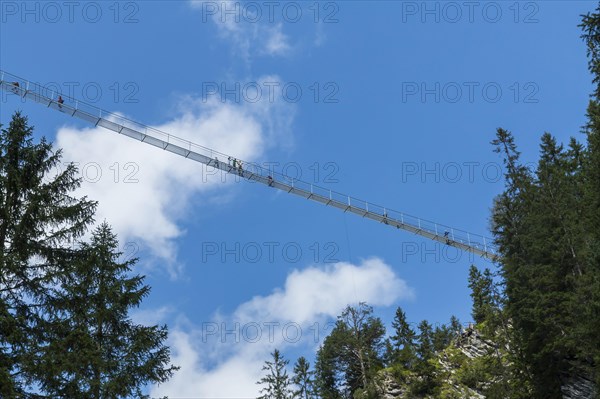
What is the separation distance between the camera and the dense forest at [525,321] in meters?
27.2

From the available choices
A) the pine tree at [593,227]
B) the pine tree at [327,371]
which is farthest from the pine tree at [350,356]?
the pine tree at [593,227]

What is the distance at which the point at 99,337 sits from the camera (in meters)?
21.3

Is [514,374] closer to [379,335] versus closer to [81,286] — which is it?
[379,335]

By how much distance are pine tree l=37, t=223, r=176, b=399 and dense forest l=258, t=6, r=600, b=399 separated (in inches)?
639

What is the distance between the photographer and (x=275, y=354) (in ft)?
172

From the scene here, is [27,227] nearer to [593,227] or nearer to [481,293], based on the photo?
[593,227]

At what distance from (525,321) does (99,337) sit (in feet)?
87.5

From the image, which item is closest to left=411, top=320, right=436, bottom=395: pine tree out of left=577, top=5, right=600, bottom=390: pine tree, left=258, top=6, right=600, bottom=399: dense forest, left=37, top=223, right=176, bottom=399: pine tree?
left=258, top=6, right=600, bottom=399: dense forest

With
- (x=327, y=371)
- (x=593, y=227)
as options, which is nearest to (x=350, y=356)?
(x=327, y=371)

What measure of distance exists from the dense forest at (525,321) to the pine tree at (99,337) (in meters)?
16.2

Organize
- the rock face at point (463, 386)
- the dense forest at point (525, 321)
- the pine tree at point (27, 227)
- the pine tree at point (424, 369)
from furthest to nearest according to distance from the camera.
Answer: the pine tree at point (424, 369) → the rock face at point (463, 386) → the dense forest at point (525, 321) → the pine tree at point (27, 227)

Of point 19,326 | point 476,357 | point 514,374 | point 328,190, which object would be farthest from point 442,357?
point 19,326

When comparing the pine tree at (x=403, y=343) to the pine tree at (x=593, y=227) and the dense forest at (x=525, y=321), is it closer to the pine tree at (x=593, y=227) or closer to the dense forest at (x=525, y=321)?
the dense forest at (x=525, y=321)

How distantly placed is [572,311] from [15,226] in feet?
82.6
